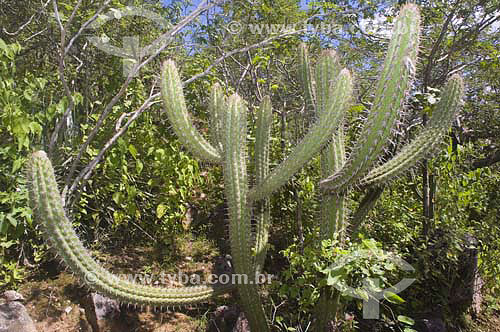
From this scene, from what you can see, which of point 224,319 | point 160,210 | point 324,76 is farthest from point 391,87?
point 160,210

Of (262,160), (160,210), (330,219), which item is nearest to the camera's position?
(330,219)

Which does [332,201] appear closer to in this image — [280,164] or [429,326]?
[280,164]

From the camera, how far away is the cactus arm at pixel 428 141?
1754mm

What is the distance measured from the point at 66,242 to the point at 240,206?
99cm

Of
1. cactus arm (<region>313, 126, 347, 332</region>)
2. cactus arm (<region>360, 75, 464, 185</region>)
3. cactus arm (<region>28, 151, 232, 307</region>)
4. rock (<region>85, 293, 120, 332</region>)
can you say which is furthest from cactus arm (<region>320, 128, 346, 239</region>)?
rock (<region>85, 293, 120, 332</region>)

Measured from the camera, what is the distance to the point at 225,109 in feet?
6.64

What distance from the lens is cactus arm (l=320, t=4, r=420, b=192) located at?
1454 mm

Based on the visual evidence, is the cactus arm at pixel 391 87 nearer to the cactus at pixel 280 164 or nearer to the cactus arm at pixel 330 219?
the cactus at pixel 280 164

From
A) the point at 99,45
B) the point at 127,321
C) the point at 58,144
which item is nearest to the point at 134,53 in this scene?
the point at 99,45

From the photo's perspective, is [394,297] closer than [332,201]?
Yes

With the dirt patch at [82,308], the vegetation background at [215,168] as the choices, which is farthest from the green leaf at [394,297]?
the dirt patch at [82,308]

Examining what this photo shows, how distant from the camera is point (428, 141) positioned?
181cm

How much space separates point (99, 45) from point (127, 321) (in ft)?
8.43

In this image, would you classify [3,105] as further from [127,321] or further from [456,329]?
[456,329]
